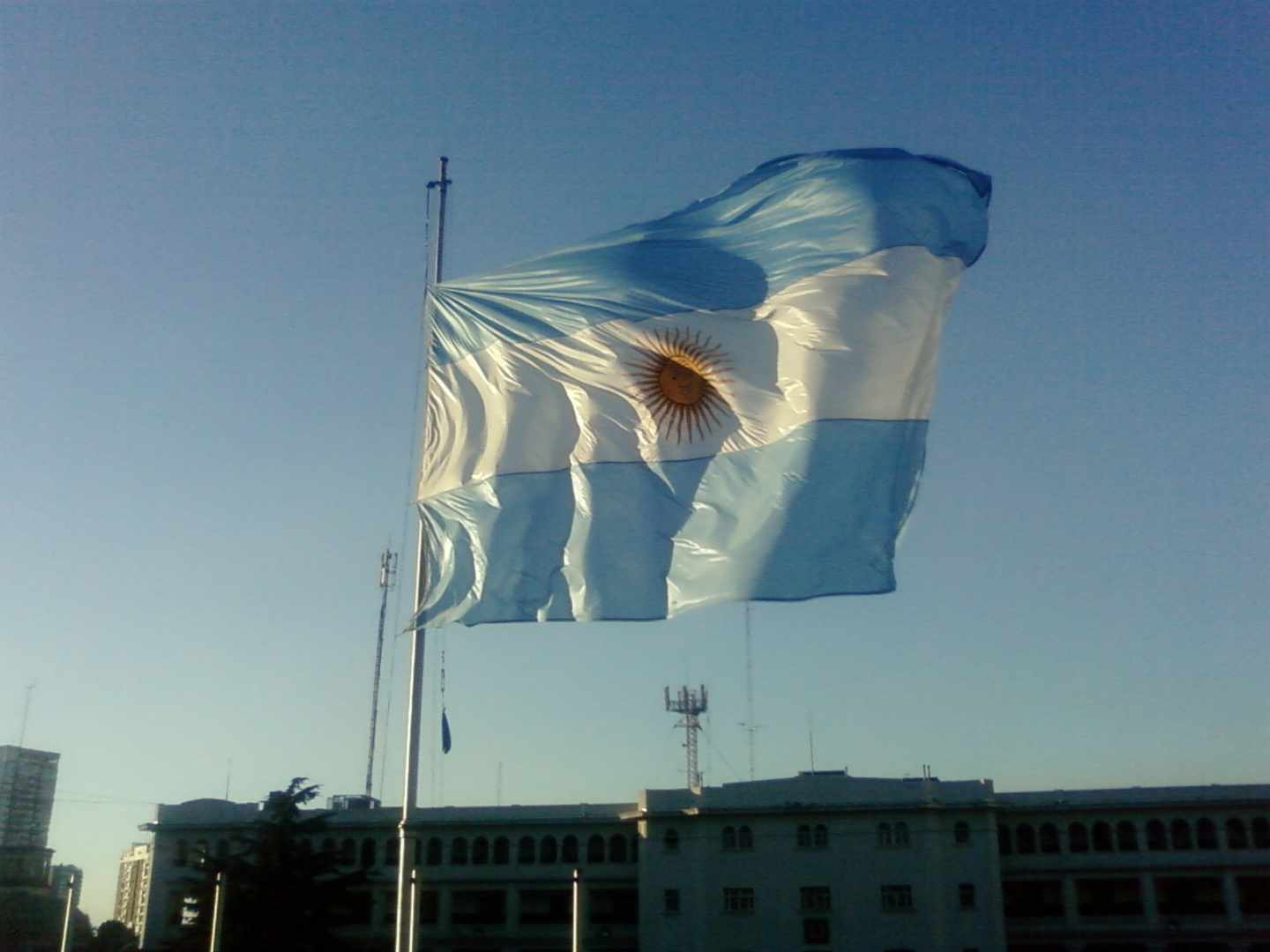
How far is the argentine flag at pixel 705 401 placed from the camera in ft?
57.8

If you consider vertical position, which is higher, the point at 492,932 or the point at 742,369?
the point at 742,369

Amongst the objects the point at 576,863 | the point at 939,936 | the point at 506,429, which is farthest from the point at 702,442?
the point at 576,863

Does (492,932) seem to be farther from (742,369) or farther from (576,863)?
(742,369)

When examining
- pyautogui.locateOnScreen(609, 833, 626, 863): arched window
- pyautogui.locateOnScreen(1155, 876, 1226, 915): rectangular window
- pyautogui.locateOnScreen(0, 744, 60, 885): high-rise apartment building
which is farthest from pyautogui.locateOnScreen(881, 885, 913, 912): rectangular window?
pyautogui.locateOnScreen(0, 744, 60, 885): high-rise apartment building

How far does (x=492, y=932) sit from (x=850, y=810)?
62.7 feet

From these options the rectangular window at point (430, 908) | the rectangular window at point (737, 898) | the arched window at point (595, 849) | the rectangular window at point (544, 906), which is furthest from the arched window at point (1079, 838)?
the rectangular window at point (430, 908)

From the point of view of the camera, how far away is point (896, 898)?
2491 inches

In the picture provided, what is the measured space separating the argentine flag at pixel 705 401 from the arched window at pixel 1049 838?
55.4 meters

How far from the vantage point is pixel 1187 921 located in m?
64.6

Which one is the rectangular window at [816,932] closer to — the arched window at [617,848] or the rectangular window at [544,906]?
the arched window at [617,848]

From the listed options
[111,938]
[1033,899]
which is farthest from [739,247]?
[111,938]

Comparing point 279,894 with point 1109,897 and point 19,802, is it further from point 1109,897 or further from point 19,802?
point 19,802

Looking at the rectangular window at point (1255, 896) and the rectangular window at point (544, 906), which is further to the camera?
the rectangular window at point (544, 906)

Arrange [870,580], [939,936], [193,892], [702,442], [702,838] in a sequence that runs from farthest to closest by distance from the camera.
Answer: [702,838] → [939,936] → [193,892] → [702,442] → [870,580]
